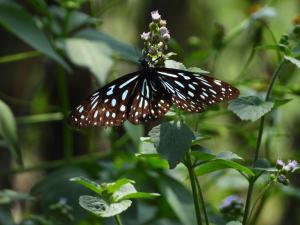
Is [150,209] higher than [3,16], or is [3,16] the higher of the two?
[3,16]

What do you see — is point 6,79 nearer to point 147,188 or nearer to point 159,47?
point 147,188

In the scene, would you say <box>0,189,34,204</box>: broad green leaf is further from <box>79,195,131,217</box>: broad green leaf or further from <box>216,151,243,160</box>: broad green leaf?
<box>216,151,243,160</box>: broad green leaf

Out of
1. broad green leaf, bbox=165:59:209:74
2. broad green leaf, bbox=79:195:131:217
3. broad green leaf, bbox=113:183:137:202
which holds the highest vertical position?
broad green leaf, bbox=165:59:209:74

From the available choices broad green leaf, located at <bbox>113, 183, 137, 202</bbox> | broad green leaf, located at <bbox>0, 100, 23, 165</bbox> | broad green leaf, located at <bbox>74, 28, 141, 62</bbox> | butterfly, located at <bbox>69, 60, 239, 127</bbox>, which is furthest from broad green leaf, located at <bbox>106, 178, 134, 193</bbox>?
broad green leaf, located at <bbox>74, 28, 141, 62</bbox>

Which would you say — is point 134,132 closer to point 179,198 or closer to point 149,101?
point 179,198

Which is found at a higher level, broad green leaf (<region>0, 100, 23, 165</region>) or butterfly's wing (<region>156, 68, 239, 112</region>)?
butterfly's wing (<region>156, 68, 239, 112</region>)

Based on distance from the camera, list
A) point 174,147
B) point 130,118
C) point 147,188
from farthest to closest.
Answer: point 147,188, point 130,118, point 174,147

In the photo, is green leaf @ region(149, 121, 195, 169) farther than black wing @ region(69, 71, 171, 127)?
No

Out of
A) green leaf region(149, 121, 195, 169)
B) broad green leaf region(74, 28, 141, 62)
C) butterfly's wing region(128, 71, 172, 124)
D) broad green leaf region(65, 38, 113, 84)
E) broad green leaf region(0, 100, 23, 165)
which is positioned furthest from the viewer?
broad green leaf region(74, 28, 141, 62)

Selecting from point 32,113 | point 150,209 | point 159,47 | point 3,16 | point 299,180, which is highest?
point 3,16


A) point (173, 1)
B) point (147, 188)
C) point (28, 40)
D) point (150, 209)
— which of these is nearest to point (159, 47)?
point (28, 40)
